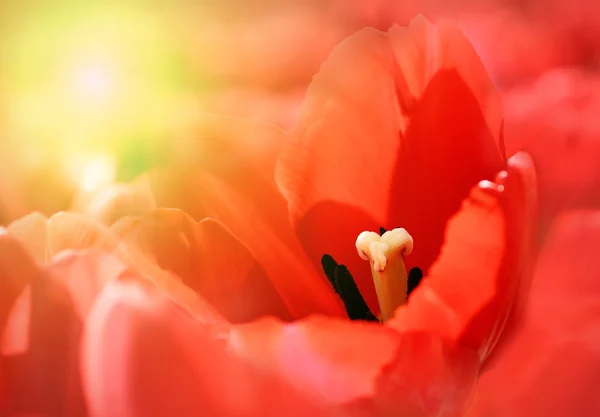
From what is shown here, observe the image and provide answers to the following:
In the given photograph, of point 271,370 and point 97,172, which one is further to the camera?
point 97,172

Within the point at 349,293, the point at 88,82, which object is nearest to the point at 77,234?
the point at 88,82

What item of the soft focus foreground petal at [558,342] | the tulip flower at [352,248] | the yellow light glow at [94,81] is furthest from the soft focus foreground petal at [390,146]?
the yellow light glow at [94,81]

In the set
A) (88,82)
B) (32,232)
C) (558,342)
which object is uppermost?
(88,82)

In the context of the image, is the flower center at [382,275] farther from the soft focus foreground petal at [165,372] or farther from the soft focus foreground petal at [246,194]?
the soft focus foreground petal at [165,372]

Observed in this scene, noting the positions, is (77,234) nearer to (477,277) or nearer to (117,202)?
(117,202)

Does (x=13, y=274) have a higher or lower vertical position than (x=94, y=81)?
lower

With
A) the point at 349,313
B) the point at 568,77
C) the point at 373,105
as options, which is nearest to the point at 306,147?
the point at 373,105
